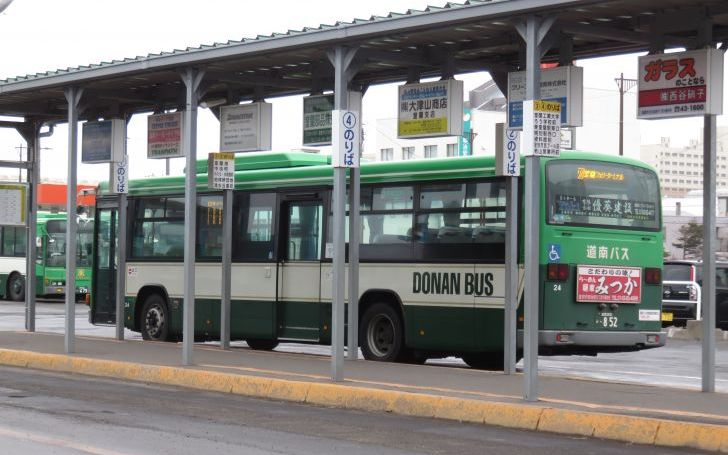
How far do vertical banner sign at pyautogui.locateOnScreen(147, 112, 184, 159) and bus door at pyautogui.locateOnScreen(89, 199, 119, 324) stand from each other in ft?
12.4

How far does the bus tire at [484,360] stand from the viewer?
61.4ft

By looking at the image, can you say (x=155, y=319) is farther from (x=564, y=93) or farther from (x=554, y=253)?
(x=564, y=93)

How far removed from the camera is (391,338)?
1878 centimetres

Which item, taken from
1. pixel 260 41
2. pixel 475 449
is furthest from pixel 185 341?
pixel 475 449

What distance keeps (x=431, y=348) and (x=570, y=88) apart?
4882mm

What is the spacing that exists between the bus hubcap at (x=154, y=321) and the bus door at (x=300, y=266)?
3198 mm

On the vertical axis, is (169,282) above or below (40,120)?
below

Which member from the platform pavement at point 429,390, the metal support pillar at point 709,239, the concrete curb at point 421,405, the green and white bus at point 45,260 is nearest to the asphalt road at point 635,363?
the metal support pillar at point 709,239

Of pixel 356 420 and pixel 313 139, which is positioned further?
pixel 313 139

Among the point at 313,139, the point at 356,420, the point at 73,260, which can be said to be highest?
the point at 313,139

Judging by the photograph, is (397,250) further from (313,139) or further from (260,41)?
(260,41)

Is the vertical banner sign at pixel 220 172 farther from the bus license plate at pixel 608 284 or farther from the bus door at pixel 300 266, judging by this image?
the bus license plate at pixel 608 284

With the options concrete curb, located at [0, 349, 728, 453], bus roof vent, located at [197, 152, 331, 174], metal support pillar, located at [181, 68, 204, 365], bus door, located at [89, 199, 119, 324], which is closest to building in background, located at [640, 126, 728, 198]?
bus door, located at [89, 199, 119, 324]

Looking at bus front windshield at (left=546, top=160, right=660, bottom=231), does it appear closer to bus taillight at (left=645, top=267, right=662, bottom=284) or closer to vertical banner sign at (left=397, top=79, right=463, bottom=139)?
bus taillight at (left=645, top=267, right=662, bottom=284)
